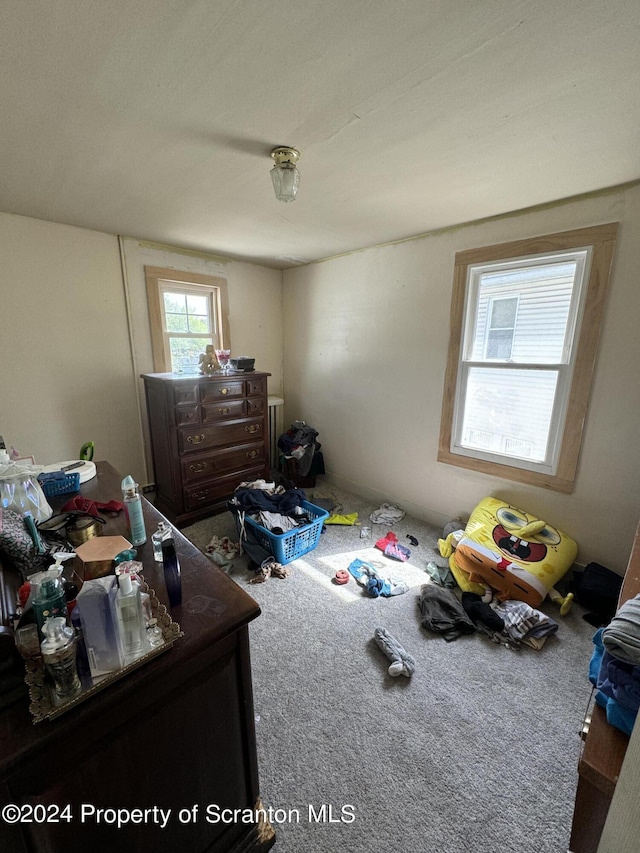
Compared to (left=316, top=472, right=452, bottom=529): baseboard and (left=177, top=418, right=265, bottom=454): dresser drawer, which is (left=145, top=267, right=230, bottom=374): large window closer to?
(left=177, top=418, right=265, bottom=454): dresser drawer

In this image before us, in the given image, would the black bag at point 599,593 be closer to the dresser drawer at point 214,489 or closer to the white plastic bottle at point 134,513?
the white plastic bottle at point 134,513

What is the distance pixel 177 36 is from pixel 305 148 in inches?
24.1

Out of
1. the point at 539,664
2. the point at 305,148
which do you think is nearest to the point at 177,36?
the point at 305,148

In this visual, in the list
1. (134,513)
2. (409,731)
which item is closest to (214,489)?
(134,513)

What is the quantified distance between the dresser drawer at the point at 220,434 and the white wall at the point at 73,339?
606mm

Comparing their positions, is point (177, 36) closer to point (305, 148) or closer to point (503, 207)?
point (305, 148)

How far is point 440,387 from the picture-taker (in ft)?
8.54

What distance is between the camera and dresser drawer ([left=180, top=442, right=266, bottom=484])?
2684 mm

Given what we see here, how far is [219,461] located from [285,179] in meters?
2.08

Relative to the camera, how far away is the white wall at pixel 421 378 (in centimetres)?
187

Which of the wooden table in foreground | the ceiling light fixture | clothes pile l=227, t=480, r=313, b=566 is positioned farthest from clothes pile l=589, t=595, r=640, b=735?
the ceiling light fixture

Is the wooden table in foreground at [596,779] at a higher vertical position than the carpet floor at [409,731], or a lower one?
higher

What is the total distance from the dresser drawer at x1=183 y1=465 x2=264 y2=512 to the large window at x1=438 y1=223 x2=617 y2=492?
1.72 meters

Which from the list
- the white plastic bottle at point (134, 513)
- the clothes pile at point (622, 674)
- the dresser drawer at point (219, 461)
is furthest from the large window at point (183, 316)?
the clothes pile at point (622, 674)
